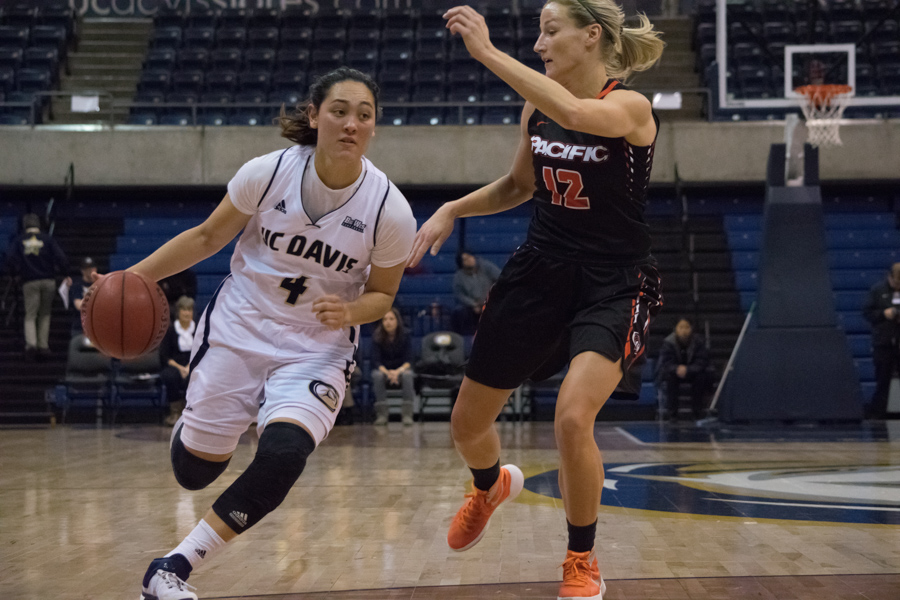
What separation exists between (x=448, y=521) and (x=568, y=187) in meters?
2.20

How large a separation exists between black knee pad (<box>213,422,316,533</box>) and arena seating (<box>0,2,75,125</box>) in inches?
509

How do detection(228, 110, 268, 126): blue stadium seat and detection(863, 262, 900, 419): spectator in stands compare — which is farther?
detection(228, 110, 268, 126): blue stadium seat

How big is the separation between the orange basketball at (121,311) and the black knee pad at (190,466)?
0.37 metres

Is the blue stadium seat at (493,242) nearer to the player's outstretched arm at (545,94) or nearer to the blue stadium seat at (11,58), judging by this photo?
the blue stadium seat at (11,58)

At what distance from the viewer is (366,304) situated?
10.6ft

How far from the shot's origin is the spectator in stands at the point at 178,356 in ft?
35.2

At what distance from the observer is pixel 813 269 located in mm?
10398

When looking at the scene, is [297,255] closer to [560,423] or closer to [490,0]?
[560,423]

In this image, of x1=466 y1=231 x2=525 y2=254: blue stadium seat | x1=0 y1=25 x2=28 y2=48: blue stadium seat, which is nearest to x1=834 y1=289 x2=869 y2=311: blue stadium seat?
x1=466 y1=231 x2=525 y2=254: blue stadium seat

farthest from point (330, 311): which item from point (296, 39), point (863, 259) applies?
point (296, 39)

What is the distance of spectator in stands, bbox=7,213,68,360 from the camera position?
11.8m

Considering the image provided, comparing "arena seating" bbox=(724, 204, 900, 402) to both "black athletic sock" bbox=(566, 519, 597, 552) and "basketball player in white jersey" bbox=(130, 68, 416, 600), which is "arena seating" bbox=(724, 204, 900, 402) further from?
"basketball player in white jersey" bbox=(130, 68, 416, 600)

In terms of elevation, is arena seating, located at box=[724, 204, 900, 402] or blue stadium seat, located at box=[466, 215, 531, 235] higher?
blue stadium seat, located at box=[466, 215, 531, 235]

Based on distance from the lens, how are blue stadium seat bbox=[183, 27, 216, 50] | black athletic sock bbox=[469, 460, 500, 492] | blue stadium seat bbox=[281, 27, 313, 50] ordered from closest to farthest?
black athletic sock bbox=[469, 460, 500, 492]
blue stadium seat bbox=[281, 27, 313, 50]
blue stadium seat bbox=[183, 27, 216, 50]
